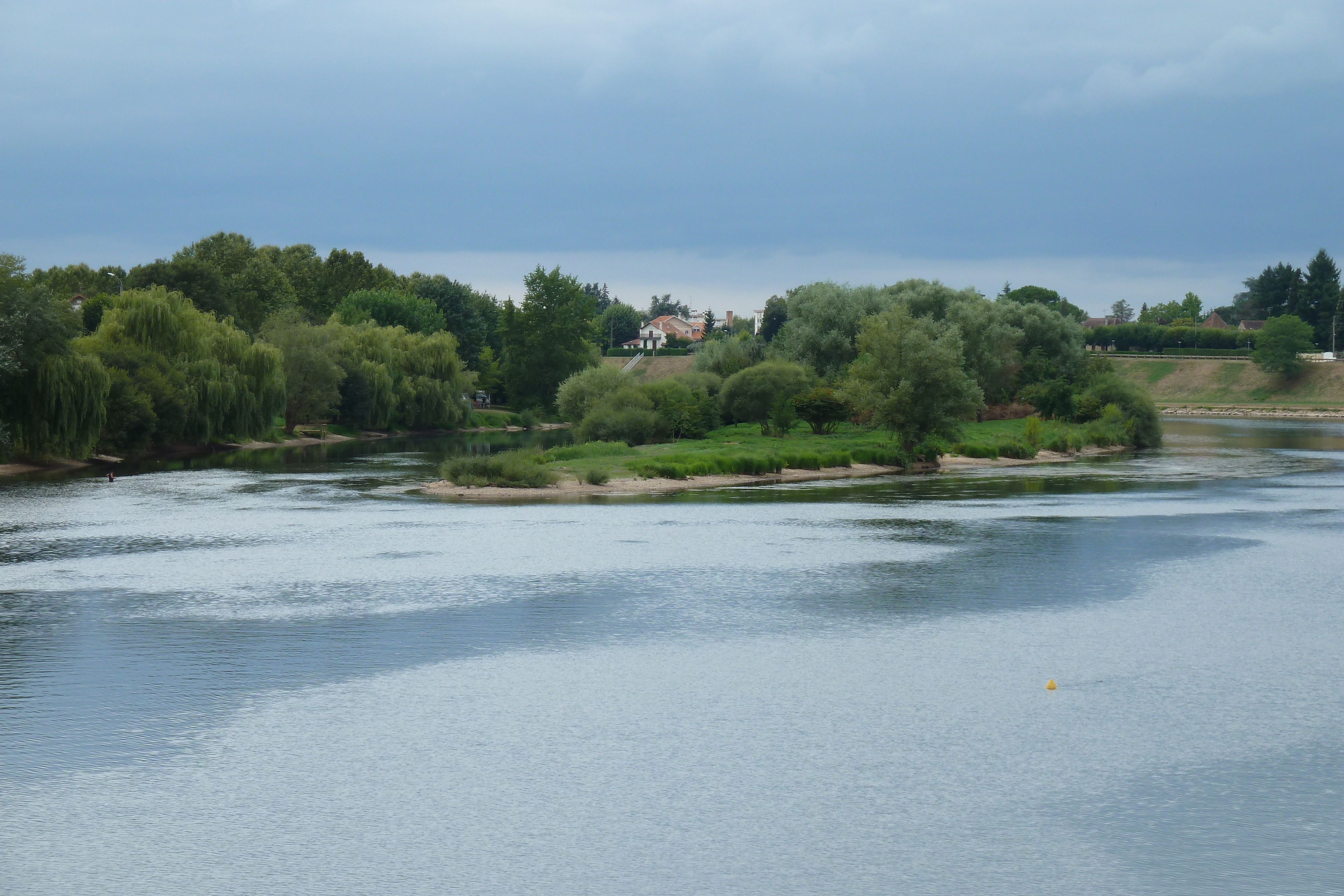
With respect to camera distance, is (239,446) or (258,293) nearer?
(239,446)

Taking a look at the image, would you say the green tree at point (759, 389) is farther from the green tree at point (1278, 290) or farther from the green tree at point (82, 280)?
the green tree at point (1278, 290)

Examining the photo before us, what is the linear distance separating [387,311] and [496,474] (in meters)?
67.2

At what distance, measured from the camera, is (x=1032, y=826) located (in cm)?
1149

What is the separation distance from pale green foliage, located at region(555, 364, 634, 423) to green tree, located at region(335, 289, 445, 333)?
38277 mm

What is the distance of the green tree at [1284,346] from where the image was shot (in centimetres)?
13712

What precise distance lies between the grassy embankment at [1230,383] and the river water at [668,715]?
11526cm

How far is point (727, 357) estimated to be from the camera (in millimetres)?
81562

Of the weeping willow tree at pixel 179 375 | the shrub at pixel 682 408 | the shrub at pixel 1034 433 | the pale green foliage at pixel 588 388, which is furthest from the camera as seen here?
the pale green foliage at pixel 588 388

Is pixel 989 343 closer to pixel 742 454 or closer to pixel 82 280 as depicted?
pixel 742 454

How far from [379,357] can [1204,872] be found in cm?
8583

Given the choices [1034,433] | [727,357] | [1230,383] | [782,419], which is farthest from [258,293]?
[1230,383]

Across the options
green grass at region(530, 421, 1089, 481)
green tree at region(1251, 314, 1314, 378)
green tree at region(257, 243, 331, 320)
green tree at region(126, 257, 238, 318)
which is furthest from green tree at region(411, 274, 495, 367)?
green tree at region(1251, 314, 1314, 378)

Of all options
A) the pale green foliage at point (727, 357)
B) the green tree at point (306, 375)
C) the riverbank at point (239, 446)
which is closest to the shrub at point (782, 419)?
the pale green foliage at point (727, 357)

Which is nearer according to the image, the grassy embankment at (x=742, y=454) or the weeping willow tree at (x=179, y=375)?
the grassy embankment at (x=742, y=454)
